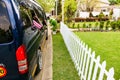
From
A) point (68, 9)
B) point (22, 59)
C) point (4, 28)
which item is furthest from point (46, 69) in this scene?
point (68, 9)

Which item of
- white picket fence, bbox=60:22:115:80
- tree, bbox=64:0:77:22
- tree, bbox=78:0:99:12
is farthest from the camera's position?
tree, bbox=78:0:99:12

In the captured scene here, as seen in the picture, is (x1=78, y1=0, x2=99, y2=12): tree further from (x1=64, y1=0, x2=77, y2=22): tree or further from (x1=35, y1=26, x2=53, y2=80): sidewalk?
(x1=35, y1=26, x2=53, y2=80): sidewalk

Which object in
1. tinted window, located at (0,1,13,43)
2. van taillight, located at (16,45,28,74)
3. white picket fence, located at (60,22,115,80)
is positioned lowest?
white picket fence, located at (60,22,115,80)

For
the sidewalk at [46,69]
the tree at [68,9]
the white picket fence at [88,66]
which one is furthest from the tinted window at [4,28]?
the tree at [68,9]

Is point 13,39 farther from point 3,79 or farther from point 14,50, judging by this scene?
point 3,79

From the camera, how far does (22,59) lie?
3162mm

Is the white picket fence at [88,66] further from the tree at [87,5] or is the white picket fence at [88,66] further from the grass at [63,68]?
the tree at [87,5]

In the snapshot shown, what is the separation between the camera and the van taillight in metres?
3.11

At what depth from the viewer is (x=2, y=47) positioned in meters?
3.04

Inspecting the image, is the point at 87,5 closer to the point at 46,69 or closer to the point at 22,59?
the point at 46,69

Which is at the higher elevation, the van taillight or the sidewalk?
the van taillight

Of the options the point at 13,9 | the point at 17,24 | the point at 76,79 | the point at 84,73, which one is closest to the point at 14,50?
the point at 17,24

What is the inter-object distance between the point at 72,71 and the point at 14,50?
120 inches

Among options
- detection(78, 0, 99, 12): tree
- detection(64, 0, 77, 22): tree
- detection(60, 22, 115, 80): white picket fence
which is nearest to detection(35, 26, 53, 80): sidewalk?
detection(60, 22, 115, 80): white picket fence
